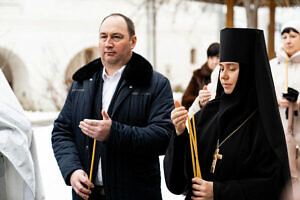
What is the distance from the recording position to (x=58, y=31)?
14930 mm

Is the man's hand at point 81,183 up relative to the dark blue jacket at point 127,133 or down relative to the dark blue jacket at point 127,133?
down

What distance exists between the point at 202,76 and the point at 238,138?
125 inches

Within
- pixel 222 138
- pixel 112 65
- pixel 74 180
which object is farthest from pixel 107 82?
pixel 222 138

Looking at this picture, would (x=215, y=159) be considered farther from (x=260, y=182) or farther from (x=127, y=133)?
(x=127, y=133)

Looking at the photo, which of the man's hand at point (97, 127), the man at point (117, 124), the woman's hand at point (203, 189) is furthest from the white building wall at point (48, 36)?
the woman's hand at point (203, 189)

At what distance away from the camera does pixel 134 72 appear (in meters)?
3.26

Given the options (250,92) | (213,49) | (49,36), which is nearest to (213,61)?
(213,49)

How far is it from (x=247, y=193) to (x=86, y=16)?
518 inches

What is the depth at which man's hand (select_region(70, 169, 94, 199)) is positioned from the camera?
9.84 feet

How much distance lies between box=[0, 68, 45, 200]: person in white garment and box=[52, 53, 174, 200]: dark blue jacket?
0.21m

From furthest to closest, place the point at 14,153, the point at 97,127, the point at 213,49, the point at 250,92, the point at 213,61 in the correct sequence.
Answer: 1. the point at 213,61
2. the point at 213,49
3. the point at 14,153
4. the point at 97,127
5. the point at 250,92

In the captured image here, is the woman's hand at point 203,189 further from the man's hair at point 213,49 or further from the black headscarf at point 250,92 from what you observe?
the man's hair at point 213,49

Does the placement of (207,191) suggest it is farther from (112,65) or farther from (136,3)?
(136,3)

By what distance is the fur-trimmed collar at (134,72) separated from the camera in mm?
3244
